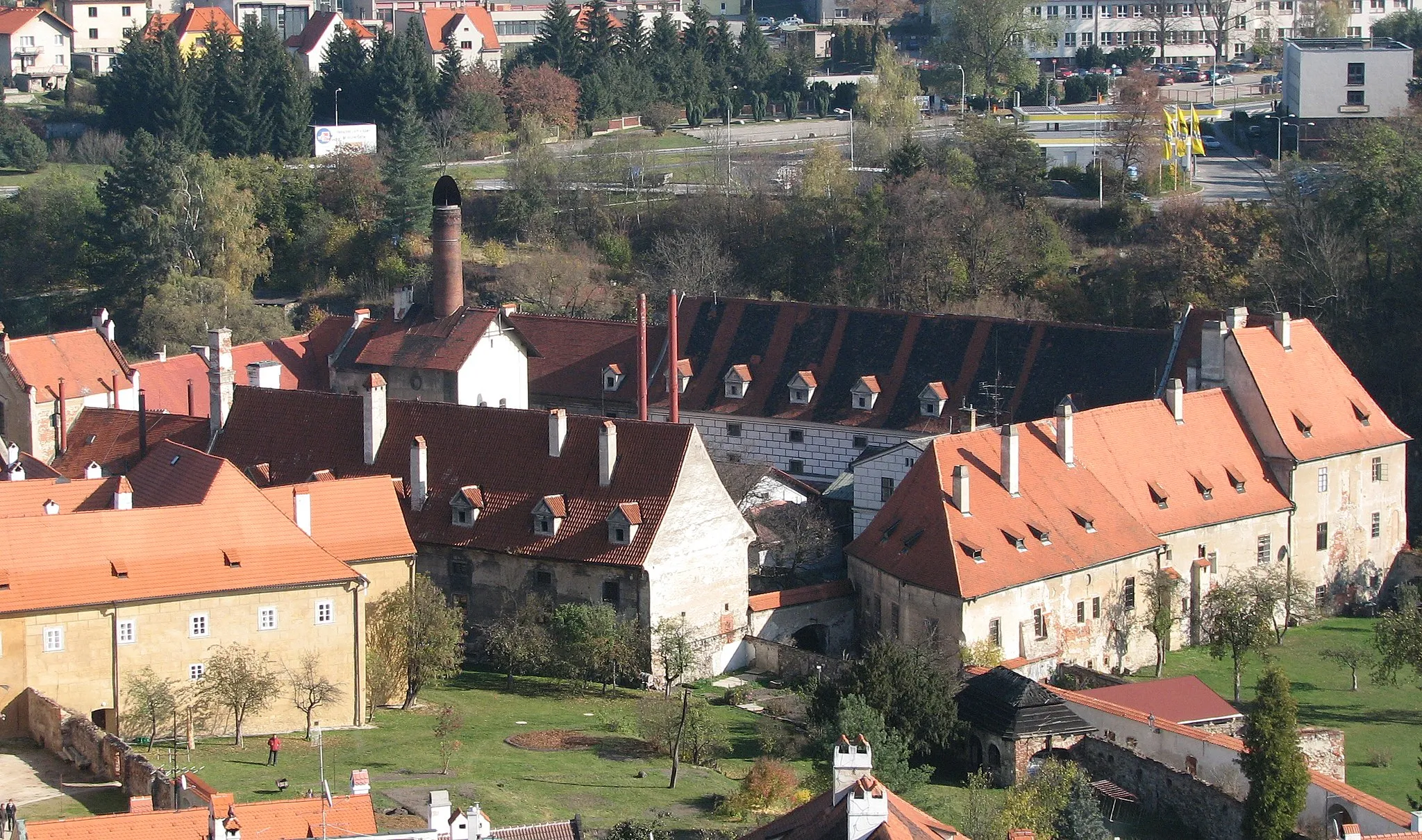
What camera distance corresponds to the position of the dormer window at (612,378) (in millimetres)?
83188

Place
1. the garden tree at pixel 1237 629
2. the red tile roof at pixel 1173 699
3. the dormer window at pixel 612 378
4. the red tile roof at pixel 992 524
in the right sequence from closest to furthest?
1. the red tile roof at pixel 1173 699
2. the red tile roof at pixel 992 524
3. the garden tree at pixel 1237 629
4. the dormer window at pixel 612 378

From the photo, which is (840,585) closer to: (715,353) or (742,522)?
(742,522)

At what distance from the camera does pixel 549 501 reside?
6438 cm

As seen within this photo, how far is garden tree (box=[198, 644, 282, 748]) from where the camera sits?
5497 cm

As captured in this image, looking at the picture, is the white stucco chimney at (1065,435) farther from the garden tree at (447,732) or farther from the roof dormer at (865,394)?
the garden tree at (447,732)

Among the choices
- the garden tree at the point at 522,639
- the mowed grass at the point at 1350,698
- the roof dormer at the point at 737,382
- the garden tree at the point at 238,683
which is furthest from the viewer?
the roof dormer at the point at 737,382

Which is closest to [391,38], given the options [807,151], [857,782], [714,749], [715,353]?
[807,151]

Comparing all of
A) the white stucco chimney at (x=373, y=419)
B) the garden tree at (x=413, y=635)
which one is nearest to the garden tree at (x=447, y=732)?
the garden tree at (x=413, y=635)

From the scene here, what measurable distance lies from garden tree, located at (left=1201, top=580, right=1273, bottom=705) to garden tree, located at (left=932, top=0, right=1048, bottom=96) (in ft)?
236

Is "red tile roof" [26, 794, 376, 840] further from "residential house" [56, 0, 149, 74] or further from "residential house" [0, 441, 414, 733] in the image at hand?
"residential house" [56, 0, 149, 74]

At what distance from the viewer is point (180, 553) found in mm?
56500

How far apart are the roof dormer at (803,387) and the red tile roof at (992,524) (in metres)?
13.3

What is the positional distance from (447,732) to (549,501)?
901 centimetres

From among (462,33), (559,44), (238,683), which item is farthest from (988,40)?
(238,683)
